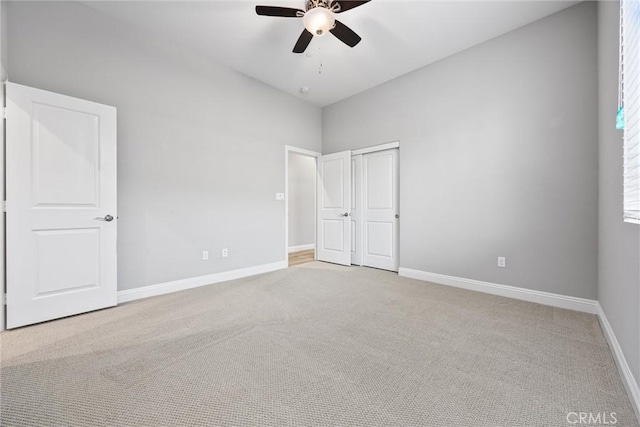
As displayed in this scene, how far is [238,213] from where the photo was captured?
388 cm

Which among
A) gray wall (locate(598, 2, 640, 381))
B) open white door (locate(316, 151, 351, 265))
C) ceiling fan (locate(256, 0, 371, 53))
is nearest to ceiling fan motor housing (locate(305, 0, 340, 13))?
ceiling fan (locate(256, 0, 371, 53))

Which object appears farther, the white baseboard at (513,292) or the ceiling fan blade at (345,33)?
the white baseboard at (513,292)

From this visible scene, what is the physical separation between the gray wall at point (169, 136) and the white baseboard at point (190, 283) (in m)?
0.07

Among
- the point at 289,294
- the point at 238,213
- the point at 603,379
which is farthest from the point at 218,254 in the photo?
the point at 603,379

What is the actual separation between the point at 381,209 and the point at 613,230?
2.73 metres

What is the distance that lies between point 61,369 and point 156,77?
300cm

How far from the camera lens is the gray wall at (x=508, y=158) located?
2595 mm

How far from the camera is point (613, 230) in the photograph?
191cm

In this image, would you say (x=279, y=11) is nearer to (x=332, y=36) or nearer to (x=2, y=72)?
(x=332, y=36)

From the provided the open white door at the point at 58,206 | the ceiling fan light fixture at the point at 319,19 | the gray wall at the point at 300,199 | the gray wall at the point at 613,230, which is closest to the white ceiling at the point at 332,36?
the ceiling fan light fixture at the point at 319,19

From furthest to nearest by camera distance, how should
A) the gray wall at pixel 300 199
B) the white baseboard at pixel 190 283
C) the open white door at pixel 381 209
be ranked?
the gray wall at pixel 300 199 → the open white door at pixel 381 209 → the white baseboard at pixel 190 283

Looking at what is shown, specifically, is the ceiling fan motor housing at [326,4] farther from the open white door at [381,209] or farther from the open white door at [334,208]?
the open white door at [334,208]

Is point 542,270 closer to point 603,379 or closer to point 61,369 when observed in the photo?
point 603,379

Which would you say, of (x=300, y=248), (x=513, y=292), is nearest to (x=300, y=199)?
(x=300, y=248)
